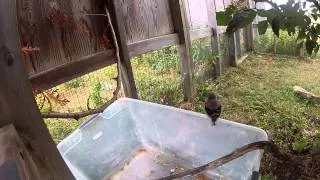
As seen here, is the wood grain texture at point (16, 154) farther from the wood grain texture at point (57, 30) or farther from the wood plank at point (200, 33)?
the wood plank at point (200, 33)

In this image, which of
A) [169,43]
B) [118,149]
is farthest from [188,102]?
[118,149]

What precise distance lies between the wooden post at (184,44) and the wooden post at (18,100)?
2814 mm

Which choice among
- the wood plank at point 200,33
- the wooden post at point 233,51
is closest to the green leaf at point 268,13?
the wood plank at point 200,33

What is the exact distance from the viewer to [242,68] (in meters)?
5.24

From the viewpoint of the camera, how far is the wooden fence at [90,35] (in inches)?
75.2

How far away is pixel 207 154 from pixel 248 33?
4470 mm

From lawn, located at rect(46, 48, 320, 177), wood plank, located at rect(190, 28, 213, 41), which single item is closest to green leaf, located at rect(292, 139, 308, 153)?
lawn, located at rect(46, 48, 320, 177)

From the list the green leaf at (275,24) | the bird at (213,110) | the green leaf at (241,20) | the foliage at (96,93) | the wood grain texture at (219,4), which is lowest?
the foliage at (96,93)

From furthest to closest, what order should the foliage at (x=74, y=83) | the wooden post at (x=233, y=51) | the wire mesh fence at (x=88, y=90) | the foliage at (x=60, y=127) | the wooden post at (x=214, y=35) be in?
the wooden post at (x=233, y=51) < the wooden post at (x=214, y=35) < the foliage at (x=60, y=127) < the wire mesh fence at (x=88, y=90) < the foliage at (x=74, y=83)

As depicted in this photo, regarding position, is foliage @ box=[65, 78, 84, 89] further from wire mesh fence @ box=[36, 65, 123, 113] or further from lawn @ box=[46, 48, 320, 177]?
lawn @ box=[46, 48, 320, 177]

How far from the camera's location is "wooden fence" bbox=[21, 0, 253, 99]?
6.27 ft

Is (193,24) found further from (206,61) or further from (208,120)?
(208,120)

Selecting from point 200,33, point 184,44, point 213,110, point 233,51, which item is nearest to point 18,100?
point 213,110

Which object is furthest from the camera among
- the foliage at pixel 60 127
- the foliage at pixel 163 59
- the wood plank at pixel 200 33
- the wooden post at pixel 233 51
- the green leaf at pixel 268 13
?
the wooden post at pixel 233 51
